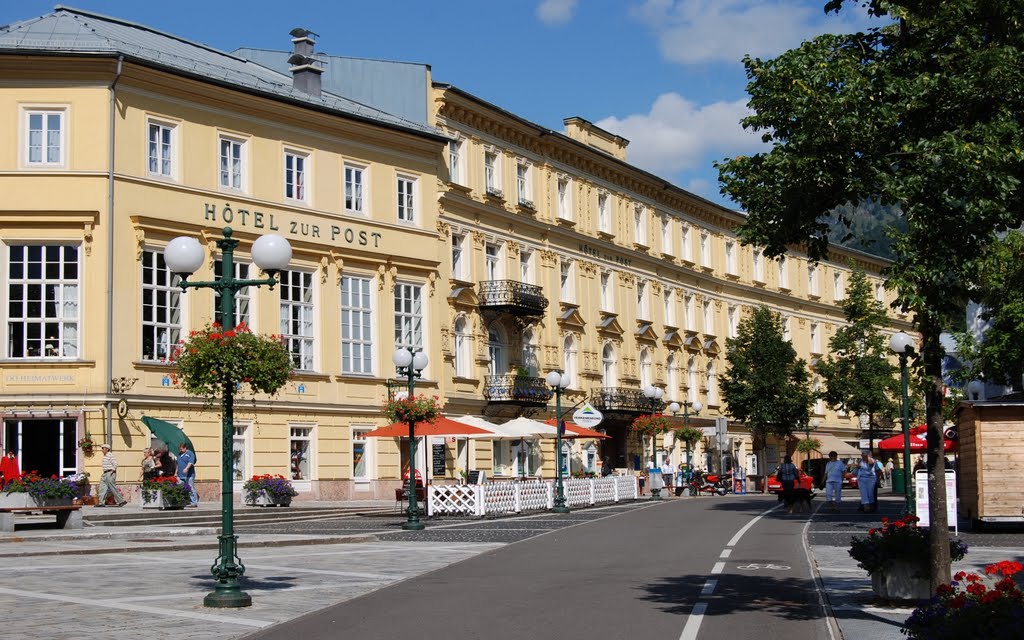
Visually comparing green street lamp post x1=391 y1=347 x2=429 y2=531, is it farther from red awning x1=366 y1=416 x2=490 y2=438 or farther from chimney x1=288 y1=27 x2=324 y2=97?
chimney x1=288 y1=27 x2=324 y2=97

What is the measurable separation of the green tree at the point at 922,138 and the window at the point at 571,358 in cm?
4199

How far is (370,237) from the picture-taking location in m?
42.9

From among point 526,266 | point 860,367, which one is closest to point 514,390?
point 526,266

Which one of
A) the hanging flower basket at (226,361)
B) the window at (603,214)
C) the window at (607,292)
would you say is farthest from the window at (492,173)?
the hanging flower basket at (226,361)

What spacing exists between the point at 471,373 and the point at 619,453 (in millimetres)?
13375

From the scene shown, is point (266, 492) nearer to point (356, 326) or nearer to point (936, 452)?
point (356, 326)

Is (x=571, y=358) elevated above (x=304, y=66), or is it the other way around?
(x=304, y=66)

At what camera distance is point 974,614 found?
8.12 metres

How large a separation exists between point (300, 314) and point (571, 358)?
1694cm

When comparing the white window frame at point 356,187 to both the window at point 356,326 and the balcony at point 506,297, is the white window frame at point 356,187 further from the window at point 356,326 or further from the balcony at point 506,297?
the balcony at point 506,297

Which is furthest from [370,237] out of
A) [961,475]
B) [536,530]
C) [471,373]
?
[961,475]

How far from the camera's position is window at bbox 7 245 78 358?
34.3 metres

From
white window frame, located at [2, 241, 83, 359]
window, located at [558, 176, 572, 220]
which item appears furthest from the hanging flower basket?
window, located at [558, 176, 572, 220]

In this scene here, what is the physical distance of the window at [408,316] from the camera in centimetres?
4403
